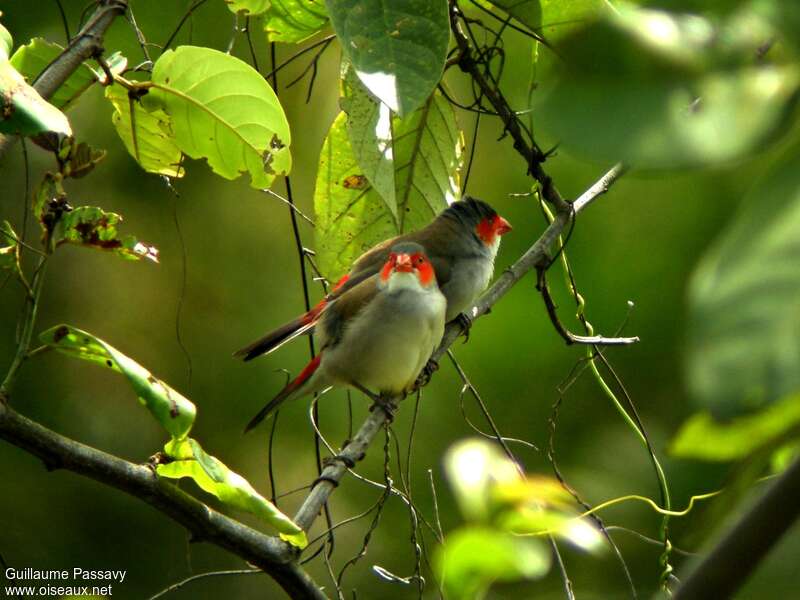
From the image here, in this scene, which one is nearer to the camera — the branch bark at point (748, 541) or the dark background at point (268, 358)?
the branch bark at point (748, 541)

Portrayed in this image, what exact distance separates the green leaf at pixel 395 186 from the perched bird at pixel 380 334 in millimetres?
770

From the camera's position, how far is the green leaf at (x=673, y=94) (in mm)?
437

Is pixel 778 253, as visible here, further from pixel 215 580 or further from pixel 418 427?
pixel 215 580

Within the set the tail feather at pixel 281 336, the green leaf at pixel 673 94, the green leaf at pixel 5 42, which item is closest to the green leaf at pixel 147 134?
the green leaf at pixel 5 42

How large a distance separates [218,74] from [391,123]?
488 mm

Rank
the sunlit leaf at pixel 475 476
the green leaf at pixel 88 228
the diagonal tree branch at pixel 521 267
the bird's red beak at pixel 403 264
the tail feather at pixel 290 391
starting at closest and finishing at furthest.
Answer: the sunlit leaf at pixel 475 476 → the green leaf at pixel 88 228 → the diagonal tree branch at pixel 521 267 → the tail feather at pixel 290 391 → the bird's red beak at pixel 403 264

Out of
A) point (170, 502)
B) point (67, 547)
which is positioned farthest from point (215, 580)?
point (170, 502)

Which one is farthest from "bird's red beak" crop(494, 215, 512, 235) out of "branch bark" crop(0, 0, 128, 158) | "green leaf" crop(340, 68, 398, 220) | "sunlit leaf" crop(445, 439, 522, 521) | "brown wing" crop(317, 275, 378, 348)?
"sunlit leaf" crop(445, 439, 522, 521)

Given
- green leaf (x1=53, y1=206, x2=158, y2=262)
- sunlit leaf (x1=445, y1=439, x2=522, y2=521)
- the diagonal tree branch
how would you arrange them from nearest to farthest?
1. sunlit leaf (x1=445, y1=439, x2=522, y2=521)
2. green leaf (x1=53, y1=206, x2=158, y2=262)
3. the diagonal tree branch

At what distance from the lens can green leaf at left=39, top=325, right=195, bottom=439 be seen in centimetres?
128

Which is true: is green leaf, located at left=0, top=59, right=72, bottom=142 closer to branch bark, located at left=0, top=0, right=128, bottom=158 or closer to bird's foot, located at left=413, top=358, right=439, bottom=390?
branch bark, located at left=0, top=0, right=128, bottom=158

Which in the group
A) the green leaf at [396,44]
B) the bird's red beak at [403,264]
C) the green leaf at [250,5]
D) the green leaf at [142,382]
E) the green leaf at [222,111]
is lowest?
the green leaf at [142,382]

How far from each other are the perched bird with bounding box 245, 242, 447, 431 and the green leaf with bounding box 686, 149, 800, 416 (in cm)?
287

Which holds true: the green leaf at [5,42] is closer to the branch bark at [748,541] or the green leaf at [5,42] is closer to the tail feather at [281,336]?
the branch bark at [748,541]
